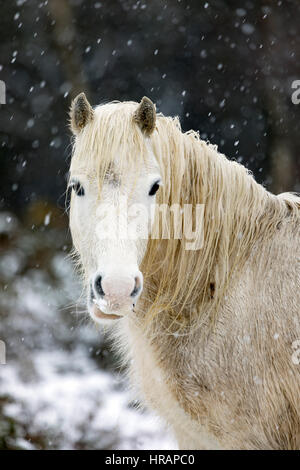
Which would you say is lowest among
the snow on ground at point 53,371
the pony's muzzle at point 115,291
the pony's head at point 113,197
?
the snow on ground at point 53,371

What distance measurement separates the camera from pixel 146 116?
2.33 m

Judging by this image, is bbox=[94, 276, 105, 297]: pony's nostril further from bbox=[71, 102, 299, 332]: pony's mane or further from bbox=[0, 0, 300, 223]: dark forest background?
bbox=[0, 0, 300, 223]: dark forest background

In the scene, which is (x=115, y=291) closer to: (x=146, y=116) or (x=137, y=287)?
(x=137, y=287)

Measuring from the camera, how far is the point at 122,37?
744 centimetres

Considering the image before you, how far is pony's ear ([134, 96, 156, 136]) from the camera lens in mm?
2297

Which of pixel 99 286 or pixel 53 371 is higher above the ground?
pixel 99 286

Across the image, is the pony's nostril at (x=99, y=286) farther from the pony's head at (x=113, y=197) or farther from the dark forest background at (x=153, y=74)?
the dark forest background at (x=153, y=74)

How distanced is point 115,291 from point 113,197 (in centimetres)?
43

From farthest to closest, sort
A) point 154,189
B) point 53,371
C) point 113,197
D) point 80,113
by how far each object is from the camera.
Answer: point 53,371 < point 80,113 < point 154,189 < point 113,197

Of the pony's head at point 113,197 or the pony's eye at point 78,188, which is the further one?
the pony's eye at point 78,188

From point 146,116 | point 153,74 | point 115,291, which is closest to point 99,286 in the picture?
point 115,291

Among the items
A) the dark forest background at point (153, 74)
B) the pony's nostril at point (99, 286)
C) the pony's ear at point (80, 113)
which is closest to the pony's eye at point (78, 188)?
the pony's ear at point (80, 113)

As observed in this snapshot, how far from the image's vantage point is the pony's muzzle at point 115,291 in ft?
6.35

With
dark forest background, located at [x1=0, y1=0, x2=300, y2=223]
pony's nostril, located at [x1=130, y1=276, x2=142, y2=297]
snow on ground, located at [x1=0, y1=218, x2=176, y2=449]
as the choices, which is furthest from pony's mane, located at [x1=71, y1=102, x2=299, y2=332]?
dark forest background, located at [x1=0, y1=0, x2=300, y2=223]
